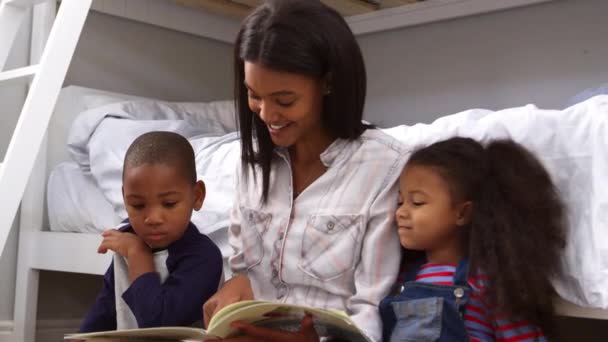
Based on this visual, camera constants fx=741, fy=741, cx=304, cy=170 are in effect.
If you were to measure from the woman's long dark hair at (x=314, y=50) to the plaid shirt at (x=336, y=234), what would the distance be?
1.9 inches

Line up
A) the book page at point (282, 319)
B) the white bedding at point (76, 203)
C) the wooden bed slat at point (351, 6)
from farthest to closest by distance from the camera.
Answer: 1. the wooden bed slat at point (351, 6)
2. the white bedding at point (76, 203)
3. the book page at point (282, 319)

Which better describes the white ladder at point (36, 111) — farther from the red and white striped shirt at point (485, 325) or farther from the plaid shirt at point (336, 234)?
the red and white striped shirt at point (485, 325)

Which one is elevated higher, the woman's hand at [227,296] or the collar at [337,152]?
A: the collar at [337,152]

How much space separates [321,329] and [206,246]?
0.77 ft

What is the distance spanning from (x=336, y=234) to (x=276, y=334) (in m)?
0.18

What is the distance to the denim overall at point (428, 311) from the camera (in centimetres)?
85

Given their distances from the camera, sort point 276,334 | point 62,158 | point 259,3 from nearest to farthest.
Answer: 1. point 276,334
2. point 62,158
3. point 259,3

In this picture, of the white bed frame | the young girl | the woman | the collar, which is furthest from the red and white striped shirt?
the white bed frame

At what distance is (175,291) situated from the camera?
0.95 m

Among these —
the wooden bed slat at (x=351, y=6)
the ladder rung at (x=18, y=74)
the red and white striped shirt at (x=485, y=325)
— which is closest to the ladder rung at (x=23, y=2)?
the ladder rung at (x=18, y=74)

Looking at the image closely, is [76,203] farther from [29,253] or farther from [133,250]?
[133,250]

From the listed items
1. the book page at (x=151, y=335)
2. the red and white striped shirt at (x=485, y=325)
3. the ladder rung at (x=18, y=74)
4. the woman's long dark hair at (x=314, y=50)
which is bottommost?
the book page at (x=151, y=335)

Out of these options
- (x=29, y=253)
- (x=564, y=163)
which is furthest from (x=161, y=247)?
(x=29, y=253)

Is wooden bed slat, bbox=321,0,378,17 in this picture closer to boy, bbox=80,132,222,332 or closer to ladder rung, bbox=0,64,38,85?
ladder rung, bbox=0,64,38,85
